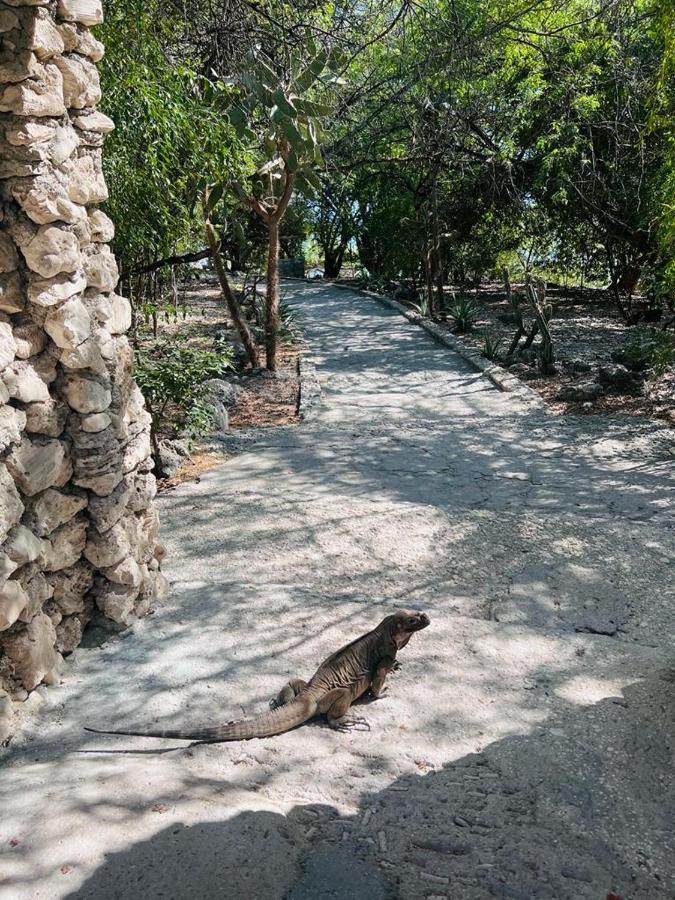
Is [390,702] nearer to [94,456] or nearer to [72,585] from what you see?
[72,585]

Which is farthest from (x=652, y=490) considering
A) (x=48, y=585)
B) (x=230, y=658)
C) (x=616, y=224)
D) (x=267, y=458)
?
(x=616, y=224)

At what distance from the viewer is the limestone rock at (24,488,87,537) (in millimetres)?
3838

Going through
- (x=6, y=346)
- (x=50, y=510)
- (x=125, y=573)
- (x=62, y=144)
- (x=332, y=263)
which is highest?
(x=332, y=263)

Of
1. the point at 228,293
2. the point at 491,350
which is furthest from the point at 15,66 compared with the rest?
the point at 491,350

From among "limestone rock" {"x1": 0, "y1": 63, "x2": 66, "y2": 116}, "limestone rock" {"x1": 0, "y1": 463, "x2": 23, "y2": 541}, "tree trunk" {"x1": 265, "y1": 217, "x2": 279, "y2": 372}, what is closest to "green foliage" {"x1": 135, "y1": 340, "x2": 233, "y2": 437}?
"tree trunk" {"x1": 265, "y1": 217, "x2": 279, "y2": 372}

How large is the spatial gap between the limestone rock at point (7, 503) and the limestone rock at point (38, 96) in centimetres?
157

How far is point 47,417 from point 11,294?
1.97 feet

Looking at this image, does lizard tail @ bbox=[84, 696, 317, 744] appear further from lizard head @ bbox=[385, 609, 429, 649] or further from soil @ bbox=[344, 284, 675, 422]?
soil @ bbox=[344, 284, 675, 422]

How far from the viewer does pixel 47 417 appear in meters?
3.89

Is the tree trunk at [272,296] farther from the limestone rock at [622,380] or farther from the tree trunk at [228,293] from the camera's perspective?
the limestone rock at [622,380]

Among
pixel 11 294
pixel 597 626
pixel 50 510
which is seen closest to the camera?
pixel 11 294

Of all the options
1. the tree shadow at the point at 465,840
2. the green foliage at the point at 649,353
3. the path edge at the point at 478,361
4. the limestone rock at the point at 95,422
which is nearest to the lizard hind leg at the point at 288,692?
the tree shadow at the point at 465,840

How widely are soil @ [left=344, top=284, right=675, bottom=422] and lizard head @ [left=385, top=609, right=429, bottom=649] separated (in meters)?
6.53

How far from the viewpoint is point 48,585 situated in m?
4.00
